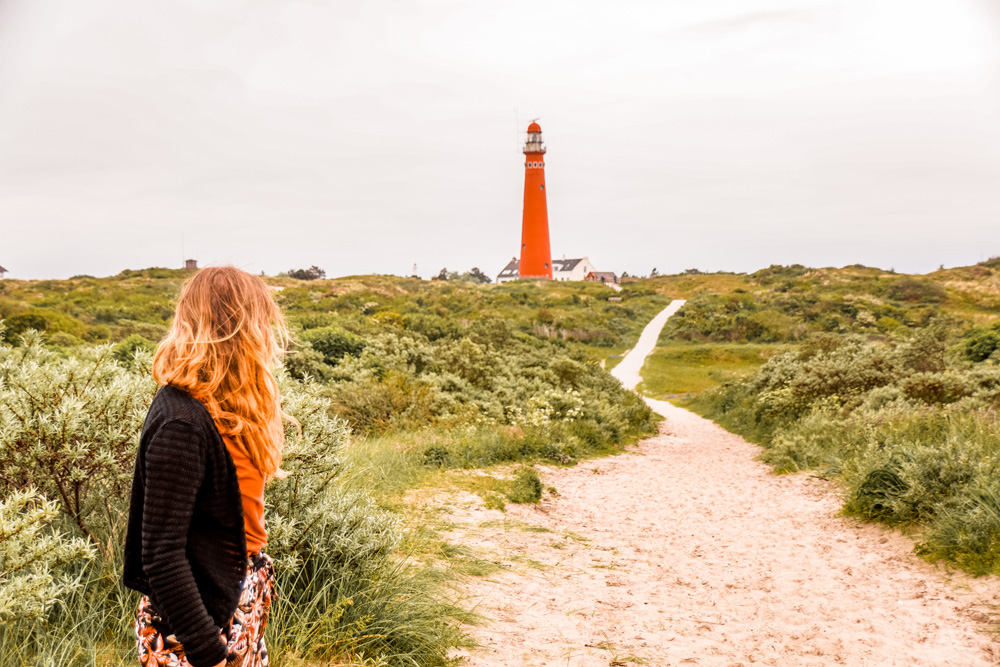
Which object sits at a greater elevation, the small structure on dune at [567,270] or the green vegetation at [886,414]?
the small structure on dune at [567,270]

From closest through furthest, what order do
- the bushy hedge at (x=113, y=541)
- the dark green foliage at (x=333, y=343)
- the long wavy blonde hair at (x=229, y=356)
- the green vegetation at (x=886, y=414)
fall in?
the long wavy blonde hair at (x=229, y=356), the bushy hedge at (x=113, y=541), the green vegetation at (x=886, y=414), the dark green foliage at (x=333, y=343)

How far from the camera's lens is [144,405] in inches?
133

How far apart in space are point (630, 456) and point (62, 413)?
9.70 m

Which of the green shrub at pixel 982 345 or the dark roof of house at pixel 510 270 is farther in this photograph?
the dark roof of house at pixel 510 270

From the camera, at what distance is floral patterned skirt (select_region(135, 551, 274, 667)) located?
1757 mm

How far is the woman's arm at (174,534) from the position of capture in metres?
1.62

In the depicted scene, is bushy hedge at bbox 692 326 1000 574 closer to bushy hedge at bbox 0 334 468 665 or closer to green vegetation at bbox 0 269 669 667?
green vegetation at bbox 0 269 669 667

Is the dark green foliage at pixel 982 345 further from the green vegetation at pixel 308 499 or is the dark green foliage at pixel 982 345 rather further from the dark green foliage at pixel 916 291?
the dark green foliage at pixel 916 291

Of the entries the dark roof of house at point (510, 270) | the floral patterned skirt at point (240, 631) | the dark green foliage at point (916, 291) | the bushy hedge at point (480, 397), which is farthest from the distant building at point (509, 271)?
the floral patterned skirt at point (240, 631)

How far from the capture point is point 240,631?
1.87m

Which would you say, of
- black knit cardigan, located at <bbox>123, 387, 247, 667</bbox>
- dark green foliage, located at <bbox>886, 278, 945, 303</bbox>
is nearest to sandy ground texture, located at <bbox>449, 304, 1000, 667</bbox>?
black knit cardigan, located at <bbox>123, 387, 247, 667</bbox>

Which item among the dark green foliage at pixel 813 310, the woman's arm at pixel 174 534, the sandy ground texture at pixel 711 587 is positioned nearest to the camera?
the woman's arm at pixel 174 534

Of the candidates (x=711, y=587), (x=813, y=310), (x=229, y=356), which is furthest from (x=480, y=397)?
(x=813, y=310)

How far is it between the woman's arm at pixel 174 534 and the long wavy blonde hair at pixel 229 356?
14cm
